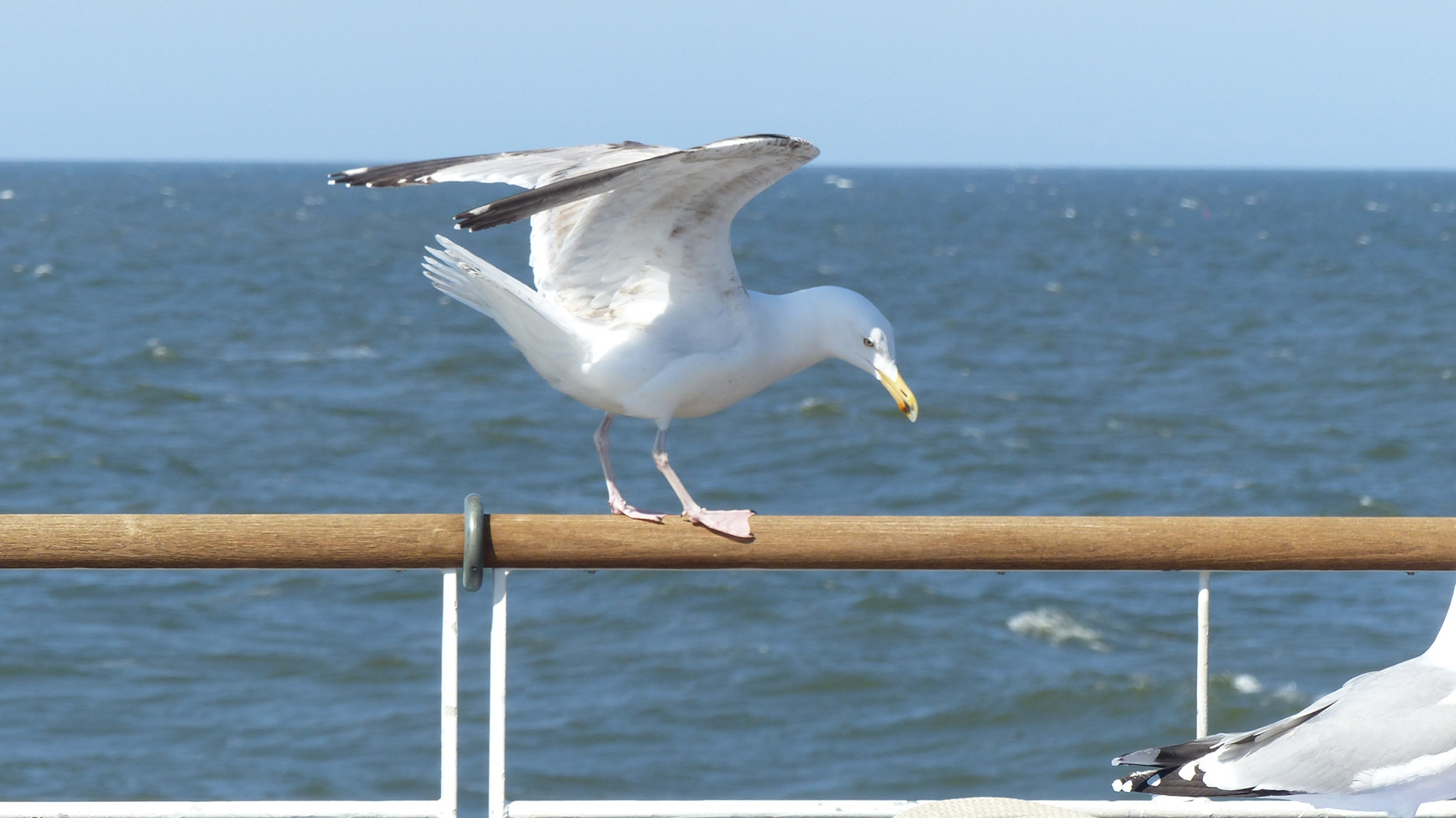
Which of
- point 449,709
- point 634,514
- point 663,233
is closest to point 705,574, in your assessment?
point 663,233

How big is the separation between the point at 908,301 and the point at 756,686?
21.5 meters

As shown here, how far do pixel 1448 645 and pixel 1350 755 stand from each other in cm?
21

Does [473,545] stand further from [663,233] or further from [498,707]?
Answer: [663,233]

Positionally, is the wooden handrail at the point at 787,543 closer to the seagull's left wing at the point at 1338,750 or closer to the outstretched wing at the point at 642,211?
the seagull's left wing at the point at 1338,750

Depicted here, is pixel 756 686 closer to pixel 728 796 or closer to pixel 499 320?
A: pixel 728 796

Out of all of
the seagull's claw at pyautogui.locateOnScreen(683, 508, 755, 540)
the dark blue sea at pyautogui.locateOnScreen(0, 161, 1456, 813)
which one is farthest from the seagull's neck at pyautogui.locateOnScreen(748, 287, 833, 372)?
the dark blue sea at pyautogui.locateOnScreen(0, 161, 1456, 813)

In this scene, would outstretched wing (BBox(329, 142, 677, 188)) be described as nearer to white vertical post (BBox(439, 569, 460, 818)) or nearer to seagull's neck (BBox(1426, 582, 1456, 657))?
white vertical post (BBox(439, 569, 460, 818))

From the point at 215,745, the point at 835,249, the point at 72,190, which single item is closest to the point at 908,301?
the point at 835,249

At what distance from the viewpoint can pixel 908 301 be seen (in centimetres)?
3091

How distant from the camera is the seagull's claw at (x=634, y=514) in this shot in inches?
95.6

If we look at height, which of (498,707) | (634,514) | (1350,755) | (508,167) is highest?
(508,167)

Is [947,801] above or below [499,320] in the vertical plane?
below

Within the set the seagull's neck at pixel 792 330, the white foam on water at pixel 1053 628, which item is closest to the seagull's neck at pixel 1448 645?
the seagull's neck at pixel 792 330

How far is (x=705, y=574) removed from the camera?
12.4 metres
